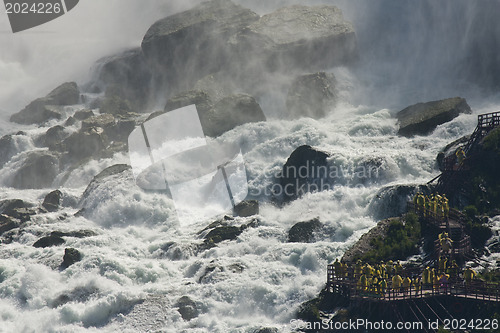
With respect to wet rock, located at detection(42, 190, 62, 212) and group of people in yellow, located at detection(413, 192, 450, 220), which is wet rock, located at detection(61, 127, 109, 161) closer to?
wet rock, located at detection(42, 190, 62, 212)

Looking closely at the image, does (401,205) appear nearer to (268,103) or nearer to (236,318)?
(236,318)

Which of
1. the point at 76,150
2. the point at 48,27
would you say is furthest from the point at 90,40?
the point at 76,150

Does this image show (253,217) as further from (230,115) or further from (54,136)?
(54,136)

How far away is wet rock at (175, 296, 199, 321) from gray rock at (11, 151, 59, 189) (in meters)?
23.7

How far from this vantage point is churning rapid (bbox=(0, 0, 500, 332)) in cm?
3064

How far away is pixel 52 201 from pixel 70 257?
10492 mm

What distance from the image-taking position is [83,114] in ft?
195

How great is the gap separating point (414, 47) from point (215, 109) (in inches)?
768

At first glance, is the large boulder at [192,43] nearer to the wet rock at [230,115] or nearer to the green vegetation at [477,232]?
the wet rock at [230,115]

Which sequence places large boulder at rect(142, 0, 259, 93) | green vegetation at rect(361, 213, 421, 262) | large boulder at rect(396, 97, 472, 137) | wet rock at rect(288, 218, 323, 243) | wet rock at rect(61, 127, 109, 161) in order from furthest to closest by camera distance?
large boulder at rect(142, 0, 259, 93) < wet rock at rect(61, 127, 109, 161) < large boulder at rect(396, 97, 472, 137) < wet rock at rect(288, 218, 323, 243) < green vegetation at rect(361, 213, 421, 262)

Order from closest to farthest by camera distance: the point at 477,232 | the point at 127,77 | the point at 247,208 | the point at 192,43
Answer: the point at 477,232
the point at 247,208
the point at 192,43
the point at 127,77

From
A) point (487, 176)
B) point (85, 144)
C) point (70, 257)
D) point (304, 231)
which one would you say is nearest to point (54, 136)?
point (85, 144)

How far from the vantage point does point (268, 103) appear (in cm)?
5641

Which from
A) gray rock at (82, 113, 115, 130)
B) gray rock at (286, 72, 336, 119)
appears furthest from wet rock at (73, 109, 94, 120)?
gray rock at (286, 72, 336, 119)
